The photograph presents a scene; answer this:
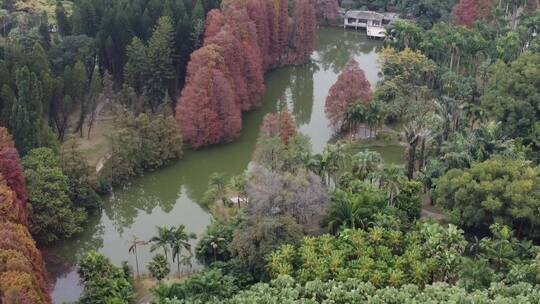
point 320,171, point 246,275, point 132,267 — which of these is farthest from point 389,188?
point 132,267

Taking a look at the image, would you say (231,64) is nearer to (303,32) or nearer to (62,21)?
(303,32)

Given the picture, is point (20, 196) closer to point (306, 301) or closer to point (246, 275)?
point (246, 275)

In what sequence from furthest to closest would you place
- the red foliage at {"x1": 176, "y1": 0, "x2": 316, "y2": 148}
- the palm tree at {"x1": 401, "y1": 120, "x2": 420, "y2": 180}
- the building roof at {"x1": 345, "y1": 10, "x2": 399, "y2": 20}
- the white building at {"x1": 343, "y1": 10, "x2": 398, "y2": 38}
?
the building roof at {"x1": 345, "y1": 10, "x2": 399, "y2": 20}
the white building at {"x1": 343, "y1": 10, "x2": 398, "y2": 38}
the red foliage at {"x1": 176, "y1": 0, "x2": 316, "y2": 148}
the palm tree at {"x1": 401, "y1": 120, "x2": 420, "y2": 180}

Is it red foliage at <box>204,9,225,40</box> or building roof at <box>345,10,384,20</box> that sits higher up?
red foliage at <box>204,9,225,40</box>

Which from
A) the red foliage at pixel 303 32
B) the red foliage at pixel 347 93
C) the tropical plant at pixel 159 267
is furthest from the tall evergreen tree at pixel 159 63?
the tropical plant at pixel 159 267

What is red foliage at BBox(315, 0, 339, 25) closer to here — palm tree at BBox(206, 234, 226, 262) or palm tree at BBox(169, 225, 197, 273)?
palm tree at BBox(206, 234, 226, 262)

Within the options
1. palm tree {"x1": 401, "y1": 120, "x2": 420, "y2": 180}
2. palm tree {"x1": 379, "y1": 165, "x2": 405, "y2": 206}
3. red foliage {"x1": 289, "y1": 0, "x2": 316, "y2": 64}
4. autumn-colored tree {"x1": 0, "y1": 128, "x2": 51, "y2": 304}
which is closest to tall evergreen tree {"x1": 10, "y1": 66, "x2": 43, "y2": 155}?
autumn-colored tree {"x1": 0, "y1": 128, "x2": 51, "y2": 304}

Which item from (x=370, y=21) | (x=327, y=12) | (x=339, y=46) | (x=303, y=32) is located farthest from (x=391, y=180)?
(x=327, y=12)
